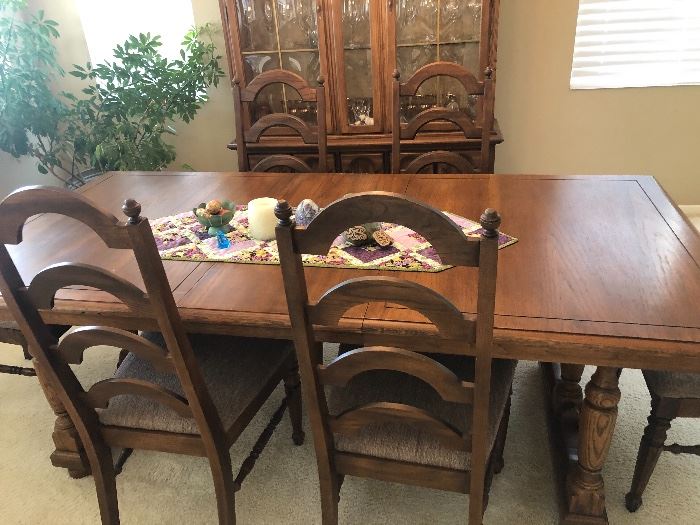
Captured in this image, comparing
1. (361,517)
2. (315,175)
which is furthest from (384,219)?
(315,175)

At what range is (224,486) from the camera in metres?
1.31

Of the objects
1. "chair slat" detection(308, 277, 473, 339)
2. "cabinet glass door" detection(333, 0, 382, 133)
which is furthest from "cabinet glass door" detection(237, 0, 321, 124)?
"chair slat" detection(308, 277, 473, 339)

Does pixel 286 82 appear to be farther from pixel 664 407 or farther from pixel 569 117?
pixel 569 117

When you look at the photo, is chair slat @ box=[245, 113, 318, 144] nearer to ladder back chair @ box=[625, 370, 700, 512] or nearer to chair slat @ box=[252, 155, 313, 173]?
chair slat @ box=[252, 155, 313, 173]

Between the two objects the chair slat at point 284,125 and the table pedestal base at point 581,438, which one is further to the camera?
the chair slat at point 284,125

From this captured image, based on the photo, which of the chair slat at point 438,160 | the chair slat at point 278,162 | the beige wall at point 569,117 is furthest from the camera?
the beige wall at point 569,117

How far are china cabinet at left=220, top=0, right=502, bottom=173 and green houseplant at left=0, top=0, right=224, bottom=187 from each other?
37 cm

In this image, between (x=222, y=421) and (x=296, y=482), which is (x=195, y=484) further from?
(x=222, y=421)

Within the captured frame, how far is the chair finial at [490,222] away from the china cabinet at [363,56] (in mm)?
1861

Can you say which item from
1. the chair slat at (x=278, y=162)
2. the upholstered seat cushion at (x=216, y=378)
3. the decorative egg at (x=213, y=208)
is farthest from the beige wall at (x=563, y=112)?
the upholstered seat cushion at (x=216, y=378)

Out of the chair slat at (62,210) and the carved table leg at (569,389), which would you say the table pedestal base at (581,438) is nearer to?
the carved table leg at (569,389)

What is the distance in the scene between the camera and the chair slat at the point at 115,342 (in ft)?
3.54

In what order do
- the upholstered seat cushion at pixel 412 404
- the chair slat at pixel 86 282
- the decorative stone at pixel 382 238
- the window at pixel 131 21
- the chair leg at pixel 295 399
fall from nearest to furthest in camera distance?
the chair slat at pixel 86 282, the upholstered seat cushion at pixel 412 404, the decorative stone at pixel 382 238, the chair leg at pixel 295 399, the window at pixel 131 21

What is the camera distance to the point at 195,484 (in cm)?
163
